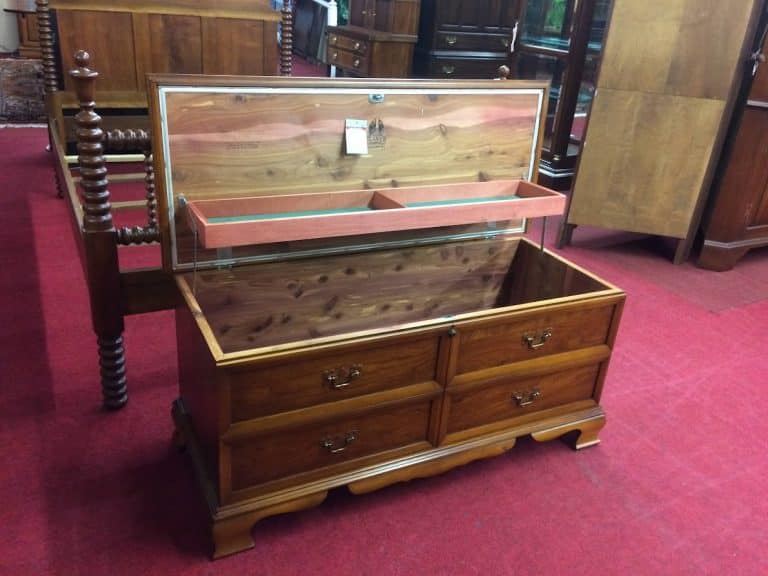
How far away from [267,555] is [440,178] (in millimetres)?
1146

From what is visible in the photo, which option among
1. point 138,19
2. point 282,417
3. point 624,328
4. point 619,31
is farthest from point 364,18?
point 282,417

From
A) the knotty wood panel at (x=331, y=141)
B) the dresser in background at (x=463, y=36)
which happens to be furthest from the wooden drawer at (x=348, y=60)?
the knotty wood panel at (x=331, y=141)

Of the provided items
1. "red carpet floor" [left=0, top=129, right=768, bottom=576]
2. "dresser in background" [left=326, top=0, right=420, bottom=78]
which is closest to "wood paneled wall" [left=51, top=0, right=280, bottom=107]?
"dresser in background" [left=326, top=0, right=420, bottom=78]

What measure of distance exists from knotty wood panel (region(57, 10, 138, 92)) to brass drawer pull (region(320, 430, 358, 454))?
2.99m

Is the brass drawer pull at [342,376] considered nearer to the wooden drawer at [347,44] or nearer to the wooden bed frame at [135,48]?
the wooden bed frame at [135,48]

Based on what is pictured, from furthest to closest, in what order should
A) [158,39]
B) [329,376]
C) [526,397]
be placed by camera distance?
[158,39]
[526,397]
[329,376]

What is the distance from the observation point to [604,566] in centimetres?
159

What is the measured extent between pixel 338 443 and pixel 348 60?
14.4 ft

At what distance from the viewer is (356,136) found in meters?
1.79

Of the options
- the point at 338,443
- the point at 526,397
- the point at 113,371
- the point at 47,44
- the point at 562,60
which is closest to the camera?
the point at 338,443

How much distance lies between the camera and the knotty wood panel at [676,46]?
9.86ft

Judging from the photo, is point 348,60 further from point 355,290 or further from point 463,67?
point 355,290

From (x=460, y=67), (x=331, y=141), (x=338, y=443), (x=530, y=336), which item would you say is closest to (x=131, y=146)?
(x=331, y=141)

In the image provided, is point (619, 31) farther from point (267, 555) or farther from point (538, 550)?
point (267, 555)
